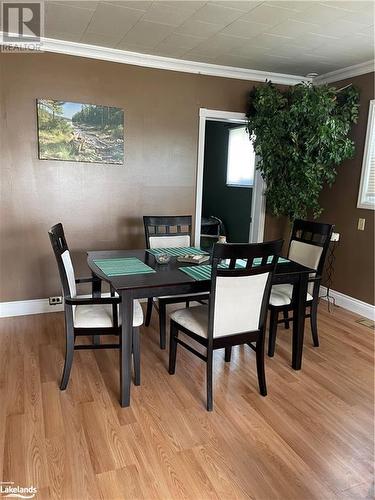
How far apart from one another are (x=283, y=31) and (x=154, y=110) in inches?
58.1

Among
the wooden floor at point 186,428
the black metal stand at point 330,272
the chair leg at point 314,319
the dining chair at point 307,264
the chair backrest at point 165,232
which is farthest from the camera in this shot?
the black metal stand at point 330,272

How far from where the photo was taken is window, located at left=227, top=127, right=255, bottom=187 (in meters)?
5.56

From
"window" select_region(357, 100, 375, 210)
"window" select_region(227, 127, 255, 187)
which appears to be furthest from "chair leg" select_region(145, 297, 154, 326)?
"window" select_region(227, 127, 255, 187)

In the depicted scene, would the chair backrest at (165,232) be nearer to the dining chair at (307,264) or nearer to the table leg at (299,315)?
the dining chair at (307,264)

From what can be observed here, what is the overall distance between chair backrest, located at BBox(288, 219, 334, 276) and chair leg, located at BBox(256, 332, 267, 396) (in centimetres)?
98

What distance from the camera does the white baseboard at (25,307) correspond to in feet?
11.7

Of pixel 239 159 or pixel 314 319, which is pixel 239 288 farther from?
pixel 239 159

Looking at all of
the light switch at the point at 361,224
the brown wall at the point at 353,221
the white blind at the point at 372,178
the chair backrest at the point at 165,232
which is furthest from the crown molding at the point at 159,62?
the light switch at the point at 361,224

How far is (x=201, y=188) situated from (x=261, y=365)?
2.39m

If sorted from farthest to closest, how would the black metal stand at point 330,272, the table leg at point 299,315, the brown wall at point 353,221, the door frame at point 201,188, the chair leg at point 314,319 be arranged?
the black metal stand at point 330,272 → the door frame at point 201,188 → the brown wall at point 353,221 → the chair leg at point 314,319 → the table leg at point 299,315

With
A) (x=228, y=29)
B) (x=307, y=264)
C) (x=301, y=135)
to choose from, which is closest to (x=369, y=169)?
(x=301, y=135)

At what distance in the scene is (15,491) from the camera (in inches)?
63.7

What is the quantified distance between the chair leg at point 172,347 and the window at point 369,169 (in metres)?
2.59

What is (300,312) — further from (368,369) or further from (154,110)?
(154,110)
